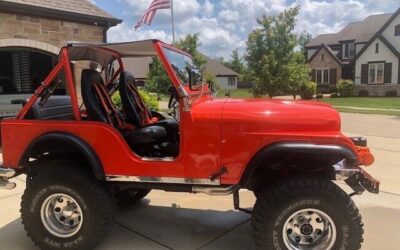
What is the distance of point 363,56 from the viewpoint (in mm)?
36844

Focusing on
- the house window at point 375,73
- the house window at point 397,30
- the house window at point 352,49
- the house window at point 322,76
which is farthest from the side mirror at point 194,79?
the house window at point 352,49

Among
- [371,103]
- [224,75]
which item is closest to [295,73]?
[371,103]

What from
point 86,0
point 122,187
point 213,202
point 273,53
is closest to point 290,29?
point 273,53

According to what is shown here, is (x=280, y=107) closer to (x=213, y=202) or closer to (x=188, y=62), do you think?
(x=188, y=62)

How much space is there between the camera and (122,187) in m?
3.94

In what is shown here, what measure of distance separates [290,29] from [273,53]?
1598 millimetres

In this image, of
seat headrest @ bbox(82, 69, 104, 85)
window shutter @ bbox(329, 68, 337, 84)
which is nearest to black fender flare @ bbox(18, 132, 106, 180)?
seat headrest @ bbox(82, 69, 104, 85)

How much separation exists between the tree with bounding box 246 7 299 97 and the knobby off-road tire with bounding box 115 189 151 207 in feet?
49.5

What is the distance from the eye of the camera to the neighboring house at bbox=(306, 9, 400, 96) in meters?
34.8

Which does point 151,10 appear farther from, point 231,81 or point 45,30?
point 231,81

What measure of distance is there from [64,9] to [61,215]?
786 cm

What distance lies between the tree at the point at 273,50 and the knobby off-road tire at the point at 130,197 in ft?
49.5

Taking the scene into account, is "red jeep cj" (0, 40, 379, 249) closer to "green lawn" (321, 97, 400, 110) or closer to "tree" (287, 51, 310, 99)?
"tree" (287, 51, 310, 99)

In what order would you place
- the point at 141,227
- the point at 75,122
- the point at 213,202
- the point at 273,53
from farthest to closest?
1. the point at 273,53
2. the point at 213,202
3. the point at 141,227
4. the point at 75,122
